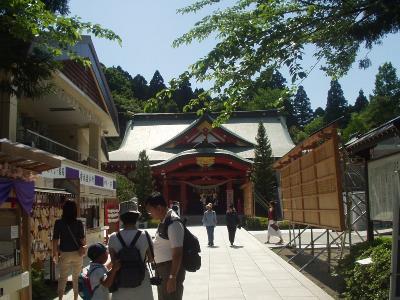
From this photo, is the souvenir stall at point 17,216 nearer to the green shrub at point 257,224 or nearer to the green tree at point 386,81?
the green shrub at point 257,224

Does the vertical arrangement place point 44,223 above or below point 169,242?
above

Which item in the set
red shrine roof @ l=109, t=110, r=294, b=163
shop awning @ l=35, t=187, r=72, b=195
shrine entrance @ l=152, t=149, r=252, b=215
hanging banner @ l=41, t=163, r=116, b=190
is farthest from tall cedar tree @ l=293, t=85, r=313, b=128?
shop awning @ l=35, t=187, r=72, b=195

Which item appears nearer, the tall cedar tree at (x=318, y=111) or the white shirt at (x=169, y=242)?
the white shirt at (x=169, y=242)

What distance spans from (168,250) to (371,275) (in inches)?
115

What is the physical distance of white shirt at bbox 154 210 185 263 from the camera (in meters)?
5.02

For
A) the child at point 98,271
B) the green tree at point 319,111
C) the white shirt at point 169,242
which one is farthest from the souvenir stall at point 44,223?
the green tree at point 319,111

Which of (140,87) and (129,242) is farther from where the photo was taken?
(140,87)

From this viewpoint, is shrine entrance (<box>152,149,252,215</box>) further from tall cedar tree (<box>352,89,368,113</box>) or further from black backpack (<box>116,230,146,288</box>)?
tall cedar tree (<box>352,89,368,113</box>)

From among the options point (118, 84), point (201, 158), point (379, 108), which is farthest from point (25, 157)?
point (118, 84)

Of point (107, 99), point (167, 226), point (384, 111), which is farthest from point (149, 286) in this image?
point (384, 111)

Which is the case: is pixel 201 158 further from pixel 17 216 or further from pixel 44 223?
pixel 17 216

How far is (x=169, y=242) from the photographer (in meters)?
5.16

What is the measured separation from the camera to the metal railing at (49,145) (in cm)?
1375

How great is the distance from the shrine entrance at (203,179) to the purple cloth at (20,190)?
27.6 metres
